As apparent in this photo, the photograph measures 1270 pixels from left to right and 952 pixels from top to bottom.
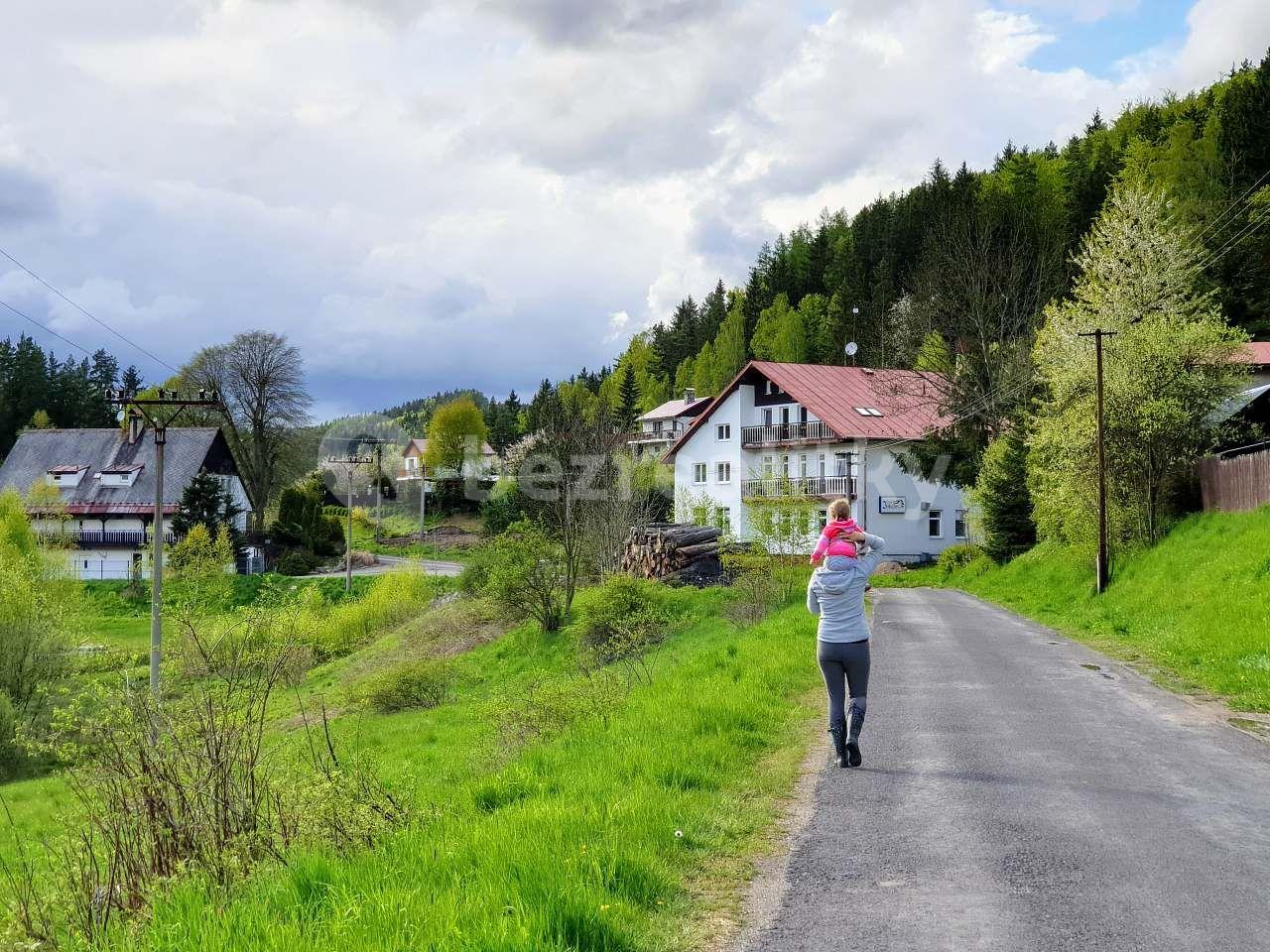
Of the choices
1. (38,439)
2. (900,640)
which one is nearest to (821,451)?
(900,640)

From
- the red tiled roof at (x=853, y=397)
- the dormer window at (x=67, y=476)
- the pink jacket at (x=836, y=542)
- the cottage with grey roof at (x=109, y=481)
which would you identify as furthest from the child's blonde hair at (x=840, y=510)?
the dormer window at (x=67, y=476)

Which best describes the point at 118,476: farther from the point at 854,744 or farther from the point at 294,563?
the point at 854,744

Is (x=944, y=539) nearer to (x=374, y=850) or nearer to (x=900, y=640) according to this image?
(x=900, y=640)

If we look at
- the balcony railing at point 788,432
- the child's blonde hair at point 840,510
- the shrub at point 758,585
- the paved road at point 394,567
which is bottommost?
the paved road at point 394,567

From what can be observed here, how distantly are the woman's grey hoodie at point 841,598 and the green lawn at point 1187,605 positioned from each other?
5727 mm

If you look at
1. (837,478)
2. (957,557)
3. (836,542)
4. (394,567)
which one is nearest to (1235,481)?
(957,557)

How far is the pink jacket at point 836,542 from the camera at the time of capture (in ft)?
28.0

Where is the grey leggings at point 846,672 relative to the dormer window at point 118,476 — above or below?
below

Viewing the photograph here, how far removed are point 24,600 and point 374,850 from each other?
2824 centimetres

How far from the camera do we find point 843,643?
8.31 metres

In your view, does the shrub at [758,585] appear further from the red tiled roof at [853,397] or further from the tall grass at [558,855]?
the red tiled roof at [853,397]

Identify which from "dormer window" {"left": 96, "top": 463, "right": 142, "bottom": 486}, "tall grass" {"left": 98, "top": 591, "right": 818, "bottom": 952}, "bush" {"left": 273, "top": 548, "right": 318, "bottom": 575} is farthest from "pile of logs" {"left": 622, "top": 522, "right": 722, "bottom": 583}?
"dormer window" {"left": 96, "top": 463, "right": 142, "bottom": 486}

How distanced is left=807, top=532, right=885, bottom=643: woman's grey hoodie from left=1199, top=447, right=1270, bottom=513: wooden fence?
696 inches

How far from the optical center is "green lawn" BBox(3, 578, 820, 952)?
14.7 ft
